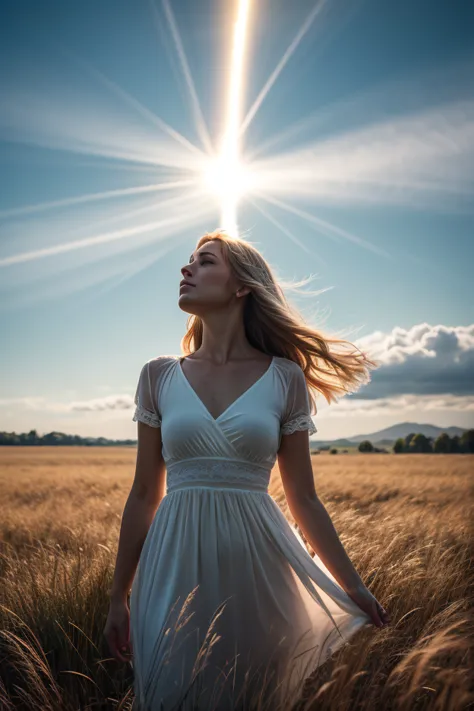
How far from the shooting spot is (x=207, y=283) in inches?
107

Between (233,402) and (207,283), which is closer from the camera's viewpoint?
(233,402)

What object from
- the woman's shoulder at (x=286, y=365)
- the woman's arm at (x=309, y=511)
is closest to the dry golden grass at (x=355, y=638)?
the woman's arm at (x=309, y=511)

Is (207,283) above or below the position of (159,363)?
above

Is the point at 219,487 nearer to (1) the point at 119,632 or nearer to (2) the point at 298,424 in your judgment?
(2) the point at 298,424

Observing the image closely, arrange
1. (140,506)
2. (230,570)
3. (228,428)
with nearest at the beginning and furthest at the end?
(230,570) → (228,428) → (140,506)

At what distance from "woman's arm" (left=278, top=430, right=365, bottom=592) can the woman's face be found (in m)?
0.72

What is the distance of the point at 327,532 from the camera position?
8.01 feet

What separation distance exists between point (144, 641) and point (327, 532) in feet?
2.77

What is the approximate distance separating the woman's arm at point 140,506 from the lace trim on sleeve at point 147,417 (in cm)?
2

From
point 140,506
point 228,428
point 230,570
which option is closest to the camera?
point 230,570

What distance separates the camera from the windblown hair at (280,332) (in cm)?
285

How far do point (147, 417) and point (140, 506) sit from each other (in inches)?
15.2

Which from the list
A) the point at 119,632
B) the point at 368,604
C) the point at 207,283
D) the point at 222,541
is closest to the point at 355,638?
the point at 368,604

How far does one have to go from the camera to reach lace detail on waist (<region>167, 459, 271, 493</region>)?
2385 millimetres
